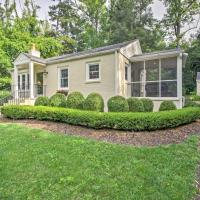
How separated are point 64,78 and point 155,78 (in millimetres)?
6298

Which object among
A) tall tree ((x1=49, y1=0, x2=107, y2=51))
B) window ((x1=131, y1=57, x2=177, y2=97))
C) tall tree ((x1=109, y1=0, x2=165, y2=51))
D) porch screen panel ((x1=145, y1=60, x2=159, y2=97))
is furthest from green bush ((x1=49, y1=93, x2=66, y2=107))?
tall tree ((x1=49, y1=0, x2=107, y2=51))

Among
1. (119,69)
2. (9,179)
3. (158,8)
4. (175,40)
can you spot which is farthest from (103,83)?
(158,8)

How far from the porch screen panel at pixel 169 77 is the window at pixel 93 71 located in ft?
12.9

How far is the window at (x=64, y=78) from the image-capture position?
51.2 ft

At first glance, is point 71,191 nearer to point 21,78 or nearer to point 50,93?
Result: point 50,93

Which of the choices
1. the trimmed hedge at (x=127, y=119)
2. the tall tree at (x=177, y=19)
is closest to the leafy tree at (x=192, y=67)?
the tall tree at (x=177, y=19)

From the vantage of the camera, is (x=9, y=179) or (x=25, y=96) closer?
(x=9, y=179)

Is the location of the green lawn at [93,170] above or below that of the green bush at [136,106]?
below

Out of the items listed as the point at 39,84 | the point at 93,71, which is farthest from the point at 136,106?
the point at 39,84

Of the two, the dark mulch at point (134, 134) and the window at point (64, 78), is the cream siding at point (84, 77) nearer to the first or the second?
the window at point (64, 78)

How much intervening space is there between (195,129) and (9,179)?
22.7 ft

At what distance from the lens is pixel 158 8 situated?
3475cm

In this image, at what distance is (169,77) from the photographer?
13000mm

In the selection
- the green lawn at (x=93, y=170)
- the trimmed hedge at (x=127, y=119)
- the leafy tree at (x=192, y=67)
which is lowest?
the green lawn at (x=93, y=170)
